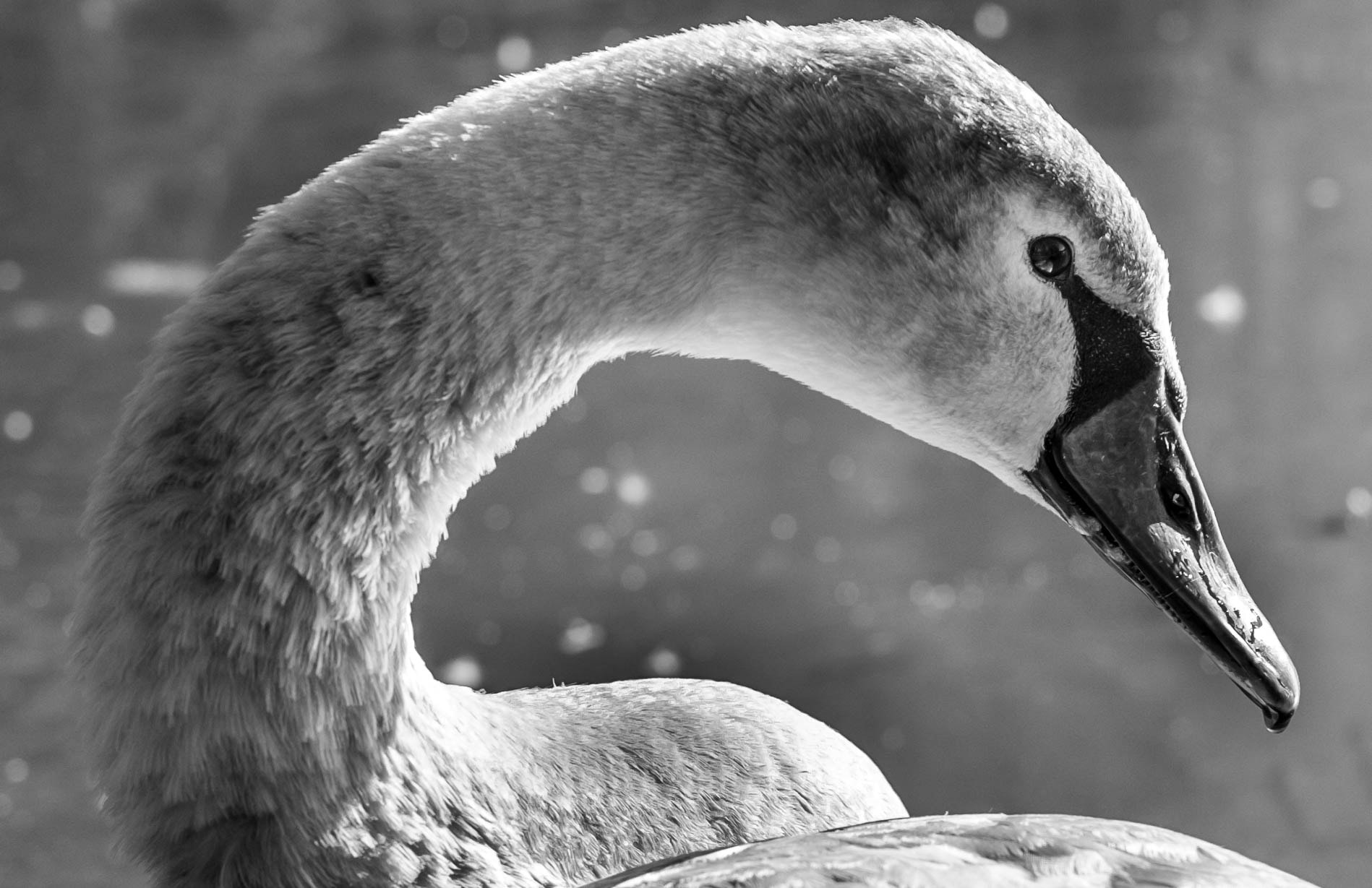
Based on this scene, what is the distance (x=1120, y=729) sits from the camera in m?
2.86

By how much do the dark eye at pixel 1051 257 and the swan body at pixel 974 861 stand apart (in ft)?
1.70

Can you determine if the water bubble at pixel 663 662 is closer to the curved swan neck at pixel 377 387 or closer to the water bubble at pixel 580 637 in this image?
the water bubble at pixel 580 637

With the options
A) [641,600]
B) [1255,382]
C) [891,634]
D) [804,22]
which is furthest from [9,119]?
[1255,382]

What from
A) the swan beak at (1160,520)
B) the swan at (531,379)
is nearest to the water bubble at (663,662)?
the swan at (531,379)

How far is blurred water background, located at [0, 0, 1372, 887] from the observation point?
9.21ft

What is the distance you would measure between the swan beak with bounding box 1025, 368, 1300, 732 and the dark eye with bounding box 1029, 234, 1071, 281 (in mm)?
164

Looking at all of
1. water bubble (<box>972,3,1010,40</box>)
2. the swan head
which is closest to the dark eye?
the swan head

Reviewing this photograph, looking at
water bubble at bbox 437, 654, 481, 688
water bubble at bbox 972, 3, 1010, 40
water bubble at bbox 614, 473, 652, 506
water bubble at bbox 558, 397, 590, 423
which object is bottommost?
water bubble at bbox 437, 654, 481, 688

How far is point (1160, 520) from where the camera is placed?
1537mm

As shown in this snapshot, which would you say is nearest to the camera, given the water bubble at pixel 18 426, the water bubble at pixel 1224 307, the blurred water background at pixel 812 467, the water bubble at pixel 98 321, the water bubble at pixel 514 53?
the blurred water background at pixel 812 467

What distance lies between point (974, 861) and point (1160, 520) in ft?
1.68

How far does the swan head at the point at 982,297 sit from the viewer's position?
1334 millimetres

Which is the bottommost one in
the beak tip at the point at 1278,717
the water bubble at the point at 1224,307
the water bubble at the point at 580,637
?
the beak tip at the point at 1278,717

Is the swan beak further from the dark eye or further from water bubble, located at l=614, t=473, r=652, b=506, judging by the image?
water bubble, located at l=614, t=473, r=652, b=506
